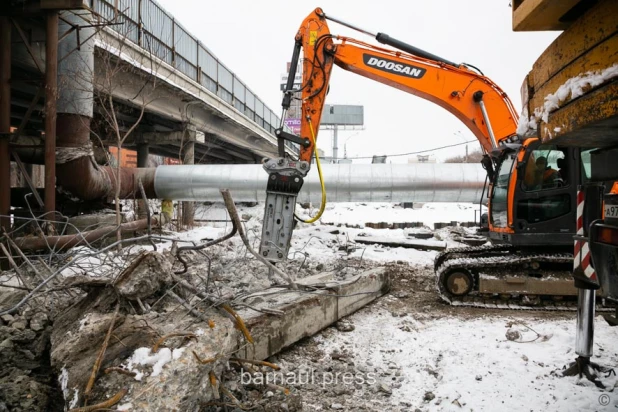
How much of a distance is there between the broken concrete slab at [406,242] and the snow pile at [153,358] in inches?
330

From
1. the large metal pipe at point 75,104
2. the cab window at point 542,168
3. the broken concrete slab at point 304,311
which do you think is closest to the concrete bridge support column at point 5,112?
the large metal pipe at point 75,104

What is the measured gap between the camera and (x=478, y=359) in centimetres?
398

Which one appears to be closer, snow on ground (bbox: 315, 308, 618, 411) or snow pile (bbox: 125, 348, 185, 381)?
snow pile (bbox: 125, 348, 185, 381)

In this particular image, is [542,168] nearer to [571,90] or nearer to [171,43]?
[571,90]

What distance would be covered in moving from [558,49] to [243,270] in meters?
5.31

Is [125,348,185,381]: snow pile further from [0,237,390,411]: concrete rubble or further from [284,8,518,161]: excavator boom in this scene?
[284,8,518,161]: excavator boom

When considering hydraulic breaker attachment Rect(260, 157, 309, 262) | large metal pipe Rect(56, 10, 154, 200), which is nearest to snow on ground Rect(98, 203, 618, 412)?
hydraulic breaker attachment Rect(260, 157, 309, 262)

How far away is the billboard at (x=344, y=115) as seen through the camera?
194ft

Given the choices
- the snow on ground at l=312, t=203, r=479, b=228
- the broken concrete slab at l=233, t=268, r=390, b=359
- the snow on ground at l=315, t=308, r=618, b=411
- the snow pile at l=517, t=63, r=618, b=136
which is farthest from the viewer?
the snow on ground at l=312, t=203, r=479, b=228

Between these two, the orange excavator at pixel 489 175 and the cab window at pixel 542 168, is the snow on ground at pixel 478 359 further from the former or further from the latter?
the cab window at pixel 542 168

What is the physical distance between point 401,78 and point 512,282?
3777 mm

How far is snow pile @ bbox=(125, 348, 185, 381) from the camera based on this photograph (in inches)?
96.6

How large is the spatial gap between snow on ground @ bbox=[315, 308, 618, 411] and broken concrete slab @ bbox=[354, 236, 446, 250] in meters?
4.69

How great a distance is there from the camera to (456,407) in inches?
124
